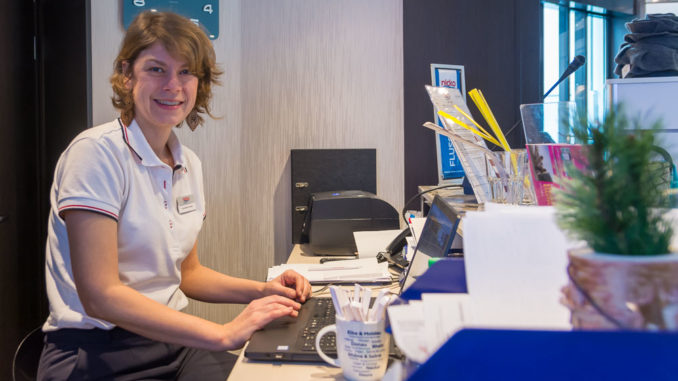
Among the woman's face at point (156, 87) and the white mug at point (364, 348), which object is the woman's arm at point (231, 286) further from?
the white mug at point (364, 348)

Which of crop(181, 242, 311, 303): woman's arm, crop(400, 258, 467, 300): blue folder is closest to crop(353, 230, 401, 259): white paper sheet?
crop(181, 242, 311, 303): woman's arm

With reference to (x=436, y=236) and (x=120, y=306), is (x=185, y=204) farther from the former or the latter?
(x=436, y=236)

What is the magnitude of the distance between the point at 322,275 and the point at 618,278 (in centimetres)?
151

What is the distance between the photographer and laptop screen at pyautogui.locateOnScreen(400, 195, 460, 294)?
1148 mm

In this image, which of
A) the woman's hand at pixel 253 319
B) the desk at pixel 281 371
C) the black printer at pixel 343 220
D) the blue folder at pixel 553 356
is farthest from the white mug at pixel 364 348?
the black printer at pixel 343 220

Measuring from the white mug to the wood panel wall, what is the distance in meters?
2.09

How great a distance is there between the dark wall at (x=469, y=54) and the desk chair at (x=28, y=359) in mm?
2046

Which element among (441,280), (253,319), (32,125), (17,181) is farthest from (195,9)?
(441,280)

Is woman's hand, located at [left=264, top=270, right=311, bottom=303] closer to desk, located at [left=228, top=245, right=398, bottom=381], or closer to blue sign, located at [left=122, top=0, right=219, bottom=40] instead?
desk, located at [left=228, top=245, right=398, bottom=381]

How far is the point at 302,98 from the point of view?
3109 mm

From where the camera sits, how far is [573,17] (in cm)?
378

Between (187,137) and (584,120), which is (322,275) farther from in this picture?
(584,120)

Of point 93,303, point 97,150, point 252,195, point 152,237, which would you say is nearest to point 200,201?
point 152,237

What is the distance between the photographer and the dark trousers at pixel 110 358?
4.42 ft
